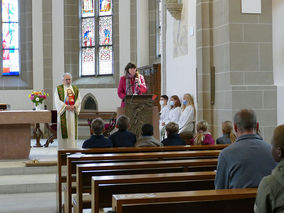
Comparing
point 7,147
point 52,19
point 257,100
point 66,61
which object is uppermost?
point 52,19

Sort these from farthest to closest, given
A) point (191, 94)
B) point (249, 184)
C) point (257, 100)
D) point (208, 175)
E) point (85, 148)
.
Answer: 1. point (191, 94)
2. point (257, 100)
3. point (85, 148)
4. point (208, 175)
5. point (249, 184)

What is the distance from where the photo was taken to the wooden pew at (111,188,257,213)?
2.30 m

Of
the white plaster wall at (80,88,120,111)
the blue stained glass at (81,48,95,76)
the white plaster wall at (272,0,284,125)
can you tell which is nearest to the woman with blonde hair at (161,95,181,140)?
the white plaster wall at (272,0,284,125)

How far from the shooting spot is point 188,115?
9.61m

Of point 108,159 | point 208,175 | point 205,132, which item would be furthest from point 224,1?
point 208,175

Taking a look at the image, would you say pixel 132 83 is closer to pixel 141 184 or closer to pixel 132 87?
pixel 132 87

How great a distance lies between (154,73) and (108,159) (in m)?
8.68

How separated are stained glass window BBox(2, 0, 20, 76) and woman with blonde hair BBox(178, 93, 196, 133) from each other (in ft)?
27.4

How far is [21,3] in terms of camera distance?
53.3ft

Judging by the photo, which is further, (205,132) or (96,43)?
(96,43)

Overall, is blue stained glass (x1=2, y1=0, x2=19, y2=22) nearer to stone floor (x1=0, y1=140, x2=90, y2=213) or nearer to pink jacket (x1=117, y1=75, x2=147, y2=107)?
stone floor (x1=0, y1=140, x2=90, y2=213)

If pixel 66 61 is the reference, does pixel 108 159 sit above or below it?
below

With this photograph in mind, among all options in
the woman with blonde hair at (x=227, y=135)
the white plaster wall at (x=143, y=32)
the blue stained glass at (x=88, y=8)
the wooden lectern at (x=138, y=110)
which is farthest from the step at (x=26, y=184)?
the blue stained glass at (x=88, y=8)

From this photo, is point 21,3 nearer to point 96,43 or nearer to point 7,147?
point 96,43
